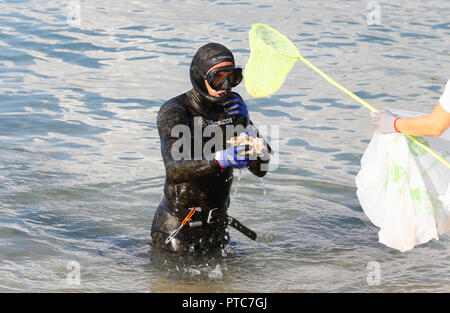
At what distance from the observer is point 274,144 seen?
28.3 feet

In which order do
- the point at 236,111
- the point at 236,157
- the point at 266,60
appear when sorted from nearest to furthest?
the point at 236,157 < the point at 236,111 < the point at 266,60

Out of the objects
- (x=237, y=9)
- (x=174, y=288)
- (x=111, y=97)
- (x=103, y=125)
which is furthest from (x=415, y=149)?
(x=237, y=9)

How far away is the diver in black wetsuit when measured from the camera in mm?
4605

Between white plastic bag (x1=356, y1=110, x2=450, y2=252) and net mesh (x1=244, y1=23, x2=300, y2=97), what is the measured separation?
924 millimetres

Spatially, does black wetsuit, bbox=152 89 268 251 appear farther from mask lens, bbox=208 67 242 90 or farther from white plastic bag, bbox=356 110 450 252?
white plastic bag, bbox=356 110 450 252

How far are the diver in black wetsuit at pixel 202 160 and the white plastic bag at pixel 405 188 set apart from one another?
900mm

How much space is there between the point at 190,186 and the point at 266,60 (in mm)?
1191

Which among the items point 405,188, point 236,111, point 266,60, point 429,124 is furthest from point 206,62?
point 405,188

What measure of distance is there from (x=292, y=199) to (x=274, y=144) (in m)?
1.66

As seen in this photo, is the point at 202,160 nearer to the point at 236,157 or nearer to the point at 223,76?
the point at 236,157

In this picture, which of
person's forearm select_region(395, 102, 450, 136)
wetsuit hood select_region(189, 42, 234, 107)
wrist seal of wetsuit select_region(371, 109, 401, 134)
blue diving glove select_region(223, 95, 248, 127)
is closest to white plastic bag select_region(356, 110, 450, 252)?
wrist seal of wetsuit select_region(371, 109, 401, 134)

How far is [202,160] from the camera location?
176 inches

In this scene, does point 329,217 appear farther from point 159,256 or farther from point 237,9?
point 237,9

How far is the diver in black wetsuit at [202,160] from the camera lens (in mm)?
4605
